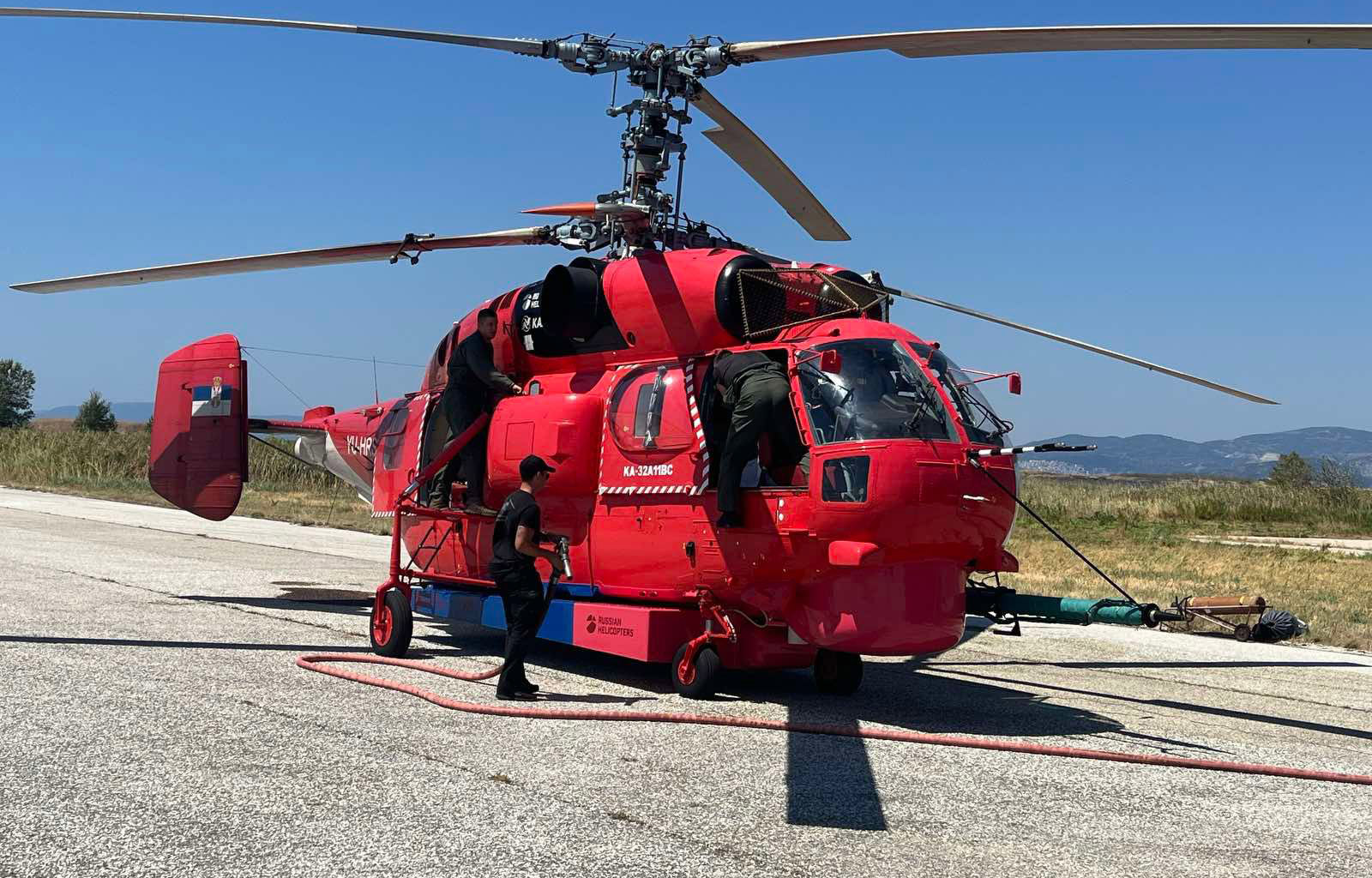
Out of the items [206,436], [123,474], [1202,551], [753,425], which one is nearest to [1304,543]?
[1202,551]

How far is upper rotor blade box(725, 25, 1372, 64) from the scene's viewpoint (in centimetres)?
601

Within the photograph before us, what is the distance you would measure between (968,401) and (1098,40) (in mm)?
2887

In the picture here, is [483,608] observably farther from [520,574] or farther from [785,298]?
[785,298]

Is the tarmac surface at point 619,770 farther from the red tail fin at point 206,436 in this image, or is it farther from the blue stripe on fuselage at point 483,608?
the red tail fin at point 206,436

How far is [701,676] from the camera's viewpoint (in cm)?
898

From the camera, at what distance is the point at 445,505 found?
11.7 metres

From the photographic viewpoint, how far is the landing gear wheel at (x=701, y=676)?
29.5ft

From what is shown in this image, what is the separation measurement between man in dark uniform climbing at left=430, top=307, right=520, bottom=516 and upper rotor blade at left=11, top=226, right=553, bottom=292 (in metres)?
0.73

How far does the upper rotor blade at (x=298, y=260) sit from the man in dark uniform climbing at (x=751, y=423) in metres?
3.09

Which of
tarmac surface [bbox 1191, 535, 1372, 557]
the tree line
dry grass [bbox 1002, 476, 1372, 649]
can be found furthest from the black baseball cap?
the tree line

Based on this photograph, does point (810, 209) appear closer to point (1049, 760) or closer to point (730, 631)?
point (730, 631)

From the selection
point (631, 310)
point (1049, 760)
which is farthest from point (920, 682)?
point (631, 310)

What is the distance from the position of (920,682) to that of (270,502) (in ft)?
90.3

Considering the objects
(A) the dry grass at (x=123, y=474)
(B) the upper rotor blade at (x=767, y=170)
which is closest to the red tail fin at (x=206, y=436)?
(B) the upper rotor blade at (x=767, y=170)
